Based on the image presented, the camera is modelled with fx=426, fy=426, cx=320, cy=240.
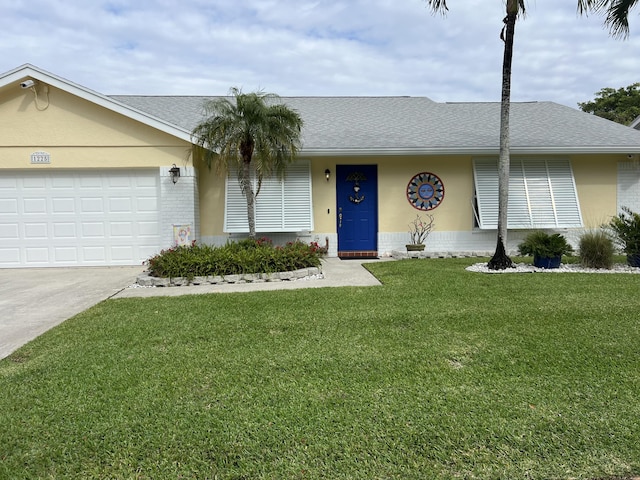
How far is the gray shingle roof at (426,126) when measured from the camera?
10828 millimetres

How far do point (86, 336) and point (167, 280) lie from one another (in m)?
3.11

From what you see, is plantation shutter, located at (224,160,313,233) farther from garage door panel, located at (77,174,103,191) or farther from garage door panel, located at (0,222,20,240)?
garage door panel, located at (0,222,20,240)

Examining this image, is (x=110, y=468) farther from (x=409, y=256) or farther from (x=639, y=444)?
(x=409, y=256)

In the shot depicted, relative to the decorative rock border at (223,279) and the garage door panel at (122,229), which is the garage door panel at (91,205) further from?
the decorative rock border at (223,279)

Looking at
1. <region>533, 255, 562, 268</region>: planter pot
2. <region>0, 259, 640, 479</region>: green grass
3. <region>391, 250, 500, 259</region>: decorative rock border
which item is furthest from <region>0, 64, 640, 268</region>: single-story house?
<region>0, 259, 640, 479</region>: green grass

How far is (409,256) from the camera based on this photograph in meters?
10.8

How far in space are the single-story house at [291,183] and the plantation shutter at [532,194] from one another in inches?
1.1

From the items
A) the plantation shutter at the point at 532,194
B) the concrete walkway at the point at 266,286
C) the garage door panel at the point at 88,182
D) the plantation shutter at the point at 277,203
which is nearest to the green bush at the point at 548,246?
the plantation shutter at the point at 532,194

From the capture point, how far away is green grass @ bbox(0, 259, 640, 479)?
2492mm

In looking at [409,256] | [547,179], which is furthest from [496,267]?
[547,179]

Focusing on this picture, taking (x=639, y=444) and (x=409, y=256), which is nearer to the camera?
(x=639, y=444)

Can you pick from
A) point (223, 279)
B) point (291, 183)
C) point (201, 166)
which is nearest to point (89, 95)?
point (201, 166)

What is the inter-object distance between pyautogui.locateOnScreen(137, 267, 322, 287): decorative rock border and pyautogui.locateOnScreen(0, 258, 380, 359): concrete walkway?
22 centimetres

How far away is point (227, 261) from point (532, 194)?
8235 mm
